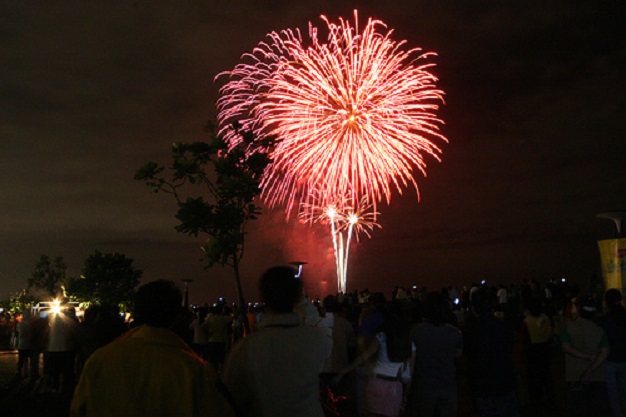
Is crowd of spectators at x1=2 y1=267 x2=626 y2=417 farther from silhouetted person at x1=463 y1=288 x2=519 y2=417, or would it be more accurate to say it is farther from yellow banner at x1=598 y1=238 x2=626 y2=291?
yellow banner at x1=598 y1=238 x2=626 y2=291

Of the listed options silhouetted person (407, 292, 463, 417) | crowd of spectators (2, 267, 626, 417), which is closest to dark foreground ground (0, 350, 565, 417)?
crowd of spectators (2, 267, 626, 417)

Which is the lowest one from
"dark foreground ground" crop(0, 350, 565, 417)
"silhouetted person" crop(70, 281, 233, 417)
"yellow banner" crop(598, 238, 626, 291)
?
"dark foreground ground" crop(0, 350, 565, 417)

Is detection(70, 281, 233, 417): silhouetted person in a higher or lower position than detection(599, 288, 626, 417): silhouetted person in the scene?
higher

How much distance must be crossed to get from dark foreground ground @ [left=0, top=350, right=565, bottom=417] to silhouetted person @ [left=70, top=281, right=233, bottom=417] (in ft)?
18.8

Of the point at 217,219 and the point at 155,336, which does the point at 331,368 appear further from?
the point at 217,219

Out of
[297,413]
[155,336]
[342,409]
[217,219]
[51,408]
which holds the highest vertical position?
[217,219]

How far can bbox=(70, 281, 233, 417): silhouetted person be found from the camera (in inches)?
117

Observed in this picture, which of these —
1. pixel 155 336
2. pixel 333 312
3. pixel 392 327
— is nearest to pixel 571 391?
pixel 392 327

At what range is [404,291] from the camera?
2808 centimetres

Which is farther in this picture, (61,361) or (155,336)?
(61,361)

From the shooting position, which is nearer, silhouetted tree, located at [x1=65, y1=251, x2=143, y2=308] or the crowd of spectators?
the crowd of spectators

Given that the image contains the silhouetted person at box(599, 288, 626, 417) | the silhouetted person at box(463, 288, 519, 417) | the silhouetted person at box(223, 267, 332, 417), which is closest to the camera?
the silhouetted person at box(223, 267, 332, 417)

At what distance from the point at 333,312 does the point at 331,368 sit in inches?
54.3

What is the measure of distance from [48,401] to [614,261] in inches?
513
